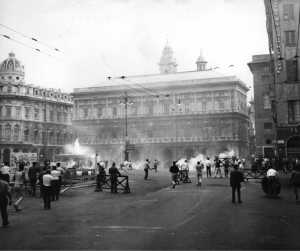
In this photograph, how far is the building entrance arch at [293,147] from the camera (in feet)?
113

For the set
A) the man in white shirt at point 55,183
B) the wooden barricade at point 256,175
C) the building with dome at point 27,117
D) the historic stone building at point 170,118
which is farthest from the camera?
the building with dome at point 27,117

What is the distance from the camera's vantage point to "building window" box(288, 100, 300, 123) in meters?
34.6

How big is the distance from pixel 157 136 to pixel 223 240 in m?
66.9

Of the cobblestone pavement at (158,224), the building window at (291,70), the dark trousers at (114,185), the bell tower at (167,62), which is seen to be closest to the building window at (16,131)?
the bell tower at (167,62)

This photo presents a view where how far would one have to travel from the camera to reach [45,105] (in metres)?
82.3

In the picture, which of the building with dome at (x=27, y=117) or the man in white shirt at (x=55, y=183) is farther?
the building with dome at (x=27, y=117)

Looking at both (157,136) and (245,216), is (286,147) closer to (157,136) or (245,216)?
(245,216)

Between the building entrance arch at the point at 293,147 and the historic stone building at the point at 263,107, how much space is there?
18.4 metres

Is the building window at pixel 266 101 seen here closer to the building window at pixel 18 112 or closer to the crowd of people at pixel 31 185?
the crowd of people at pixel 31 185

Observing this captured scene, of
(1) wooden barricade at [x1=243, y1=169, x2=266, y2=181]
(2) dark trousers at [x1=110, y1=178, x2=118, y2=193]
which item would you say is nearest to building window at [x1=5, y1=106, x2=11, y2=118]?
(1) wooden barricade at [x1=243, y1=169, x2=266, y2=181]

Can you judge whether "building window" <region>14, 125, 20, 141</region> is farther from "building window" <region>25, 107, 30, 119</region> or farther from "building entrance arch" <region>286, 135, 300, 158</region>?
"building entrance arch" <region>286, 135, 300, 158</region>

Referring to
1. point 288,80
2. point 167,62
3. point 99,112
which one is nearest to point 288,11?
point 288,80

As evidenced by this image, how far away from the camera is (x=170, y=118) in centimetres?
7575

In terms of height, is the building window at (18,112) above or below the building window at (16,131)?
above
